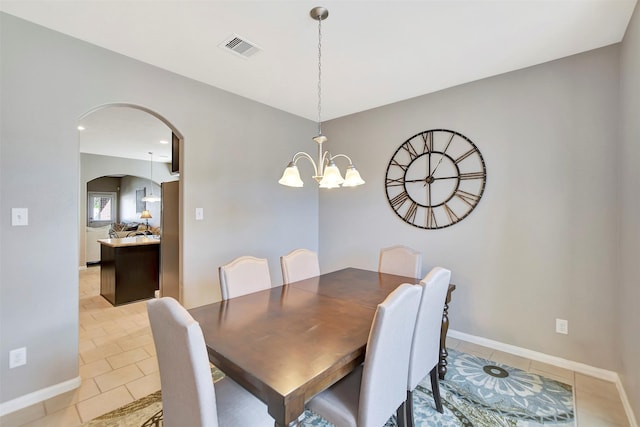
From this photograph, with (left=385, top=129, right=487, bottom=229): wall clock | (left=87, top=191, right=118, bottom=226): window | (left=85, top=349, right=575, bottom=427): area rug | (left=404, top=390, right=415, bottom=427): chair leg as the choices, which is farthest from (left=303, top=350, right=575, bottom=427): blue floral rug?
(left=87, top=191, right=118, bottom=226): window

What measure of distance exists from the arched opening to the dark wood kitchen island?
625 mm

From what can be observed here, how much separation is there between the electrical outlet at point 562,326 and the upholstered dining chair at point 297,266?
2076 mm

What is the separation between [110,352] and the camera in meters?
2.65

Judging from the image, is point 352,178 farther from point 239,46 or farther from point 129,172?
point 129,172

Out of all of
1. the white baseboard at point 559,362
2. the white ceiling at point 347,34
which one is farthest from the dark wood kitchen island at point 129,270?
the white baseboard at point 559,362

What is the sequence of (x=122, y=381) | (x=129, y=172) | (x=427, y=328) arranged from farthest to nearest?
(x=129, y=172) < (x=122, y=381) < (x=427, y=328)

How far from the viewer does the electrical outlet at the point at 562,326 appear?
2.40 metres

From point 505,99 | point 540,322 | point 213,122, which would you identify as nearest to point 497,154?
point 505,99

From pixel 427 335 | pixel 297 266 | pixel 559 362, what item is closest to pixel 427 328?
pixel 427 335

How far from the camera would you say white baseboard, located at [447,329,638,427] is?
6.30ft

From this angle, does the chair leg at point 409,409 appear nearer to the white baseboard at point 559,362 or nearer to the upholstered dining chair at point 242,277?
the upholstered dining chair at point 242,277

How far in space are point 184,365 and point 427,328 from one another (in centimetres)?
131

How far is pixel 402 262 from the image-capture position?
2.71 meters

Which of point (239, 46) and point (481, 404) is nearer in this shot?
point (481, 404)
